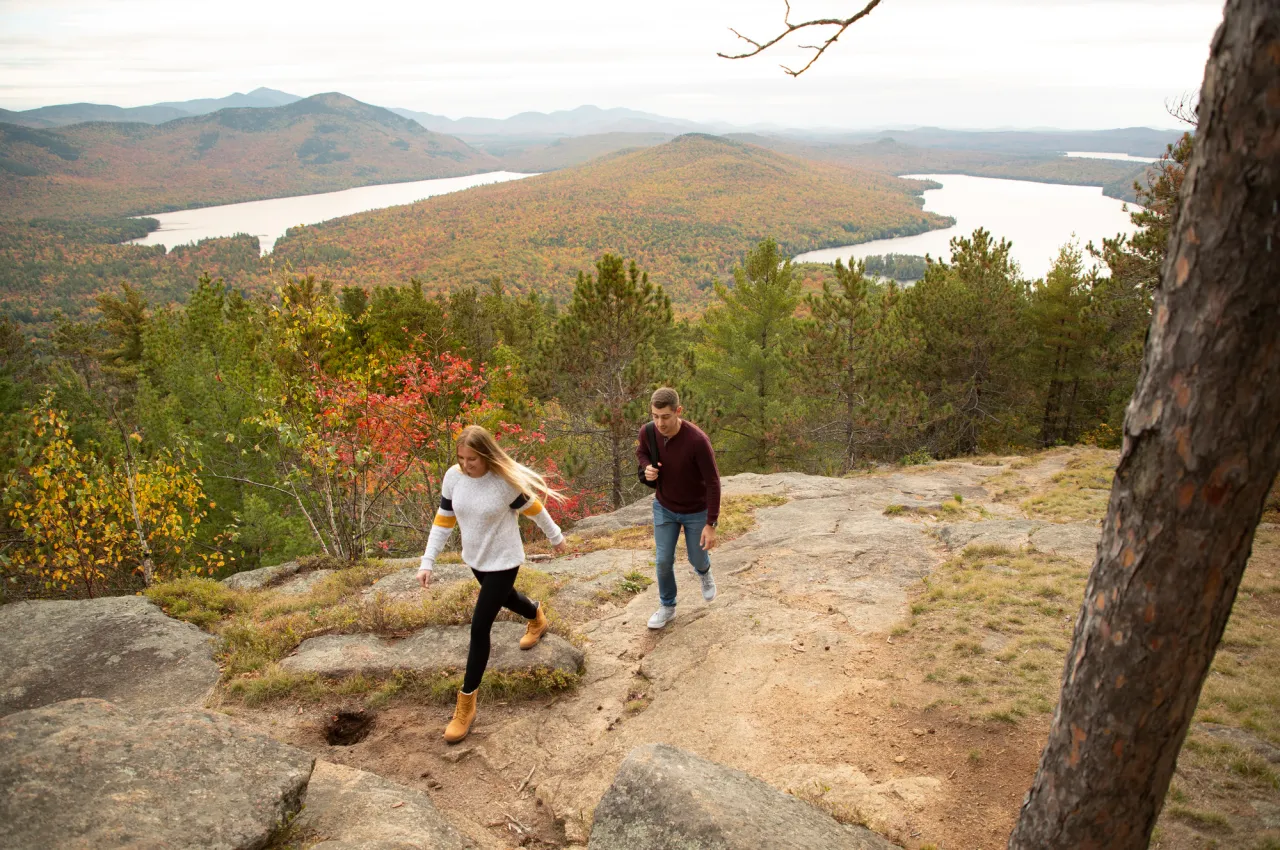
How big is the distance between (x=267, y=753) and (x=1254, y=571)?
28.5 ft

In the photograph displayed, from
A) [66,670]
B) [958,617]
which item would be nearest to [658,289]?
[958,617]

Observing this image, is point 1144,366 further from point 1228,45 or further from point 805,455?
point 805,455

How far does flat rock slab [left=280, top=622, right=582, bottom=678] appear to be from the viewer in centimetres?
563

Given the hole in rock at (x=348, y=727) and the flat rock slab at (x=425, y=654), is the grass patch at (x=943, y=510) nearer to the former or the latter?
the flat rock slab at (x=425, y=654)

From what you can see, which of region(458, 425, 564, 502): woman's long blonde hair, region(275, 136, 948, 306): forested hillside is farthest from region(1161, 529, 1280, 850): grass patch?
region(275, 136, 948, 306): forested hillside

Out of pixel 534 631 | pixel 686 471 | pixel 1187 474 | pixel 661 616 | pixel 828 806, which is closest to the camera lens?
pixel 1187 474

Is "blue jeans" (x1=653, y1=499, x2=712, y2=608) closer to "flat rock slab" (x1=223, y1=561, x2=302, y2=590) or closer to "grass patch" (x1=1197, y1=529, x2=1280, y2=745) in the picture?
"grass patch" (x1=1197, y1=529, x2=1280, y2=745)

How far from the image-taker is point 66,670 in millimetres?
5582

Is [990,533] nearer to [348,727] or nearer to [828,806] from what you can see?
[828,806]

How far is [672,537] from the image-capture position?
599 cm

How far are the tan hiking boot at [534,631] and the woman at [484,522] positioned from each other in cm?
85

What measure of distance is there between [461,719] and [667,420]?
2.65 metres

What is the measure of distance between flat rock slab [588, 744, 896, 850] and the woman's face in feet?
6.72

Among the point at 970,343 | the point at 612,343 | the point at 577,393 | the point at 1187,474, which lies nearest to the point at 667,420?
the point at 1187,474
